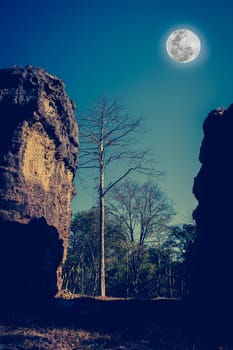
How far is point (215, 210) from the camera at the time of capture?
10.2m

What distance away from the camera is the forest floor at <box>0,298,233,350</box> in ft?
21.5

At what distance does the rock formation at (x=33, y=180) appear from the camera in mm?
9700

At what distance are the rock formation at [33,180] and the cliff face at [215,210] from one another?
5.36 m

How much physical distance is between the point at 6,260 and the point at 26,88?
686cm

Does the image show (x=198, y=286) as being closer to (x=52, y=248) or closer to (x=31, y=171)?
(x=52, y=248)

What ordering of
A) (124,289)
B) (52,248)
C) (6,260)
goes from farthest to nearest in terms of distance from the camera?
(124,289) < (52,248) < (6,260)

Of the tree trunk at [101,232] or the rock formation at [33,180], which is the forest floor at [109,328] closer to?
the rock formation at [33,180]

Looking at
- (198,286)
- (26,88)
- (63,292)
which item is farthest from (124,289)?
(26,88)

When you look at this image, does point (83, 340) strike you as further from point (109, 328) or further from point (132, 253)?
point (132, 253)

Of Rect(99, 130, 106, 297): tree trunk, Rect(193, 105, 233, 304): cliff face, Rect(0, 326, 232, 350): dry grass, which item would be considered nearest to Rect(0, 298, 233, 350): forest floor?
Rect(0, 326, 232, 350): dry grass

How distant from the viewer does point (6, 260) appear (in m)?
9.70

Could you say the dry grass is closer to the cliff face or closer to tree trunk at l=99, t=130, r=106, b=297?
the cliff face

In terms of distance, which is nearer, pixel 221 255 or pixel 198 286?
pixel 221 255

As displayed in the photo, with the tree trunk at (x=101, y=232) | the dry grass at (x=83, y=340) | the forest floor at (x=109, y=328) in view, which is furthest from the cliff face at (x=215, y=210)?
the tree trunk at (x=101, y=232)
